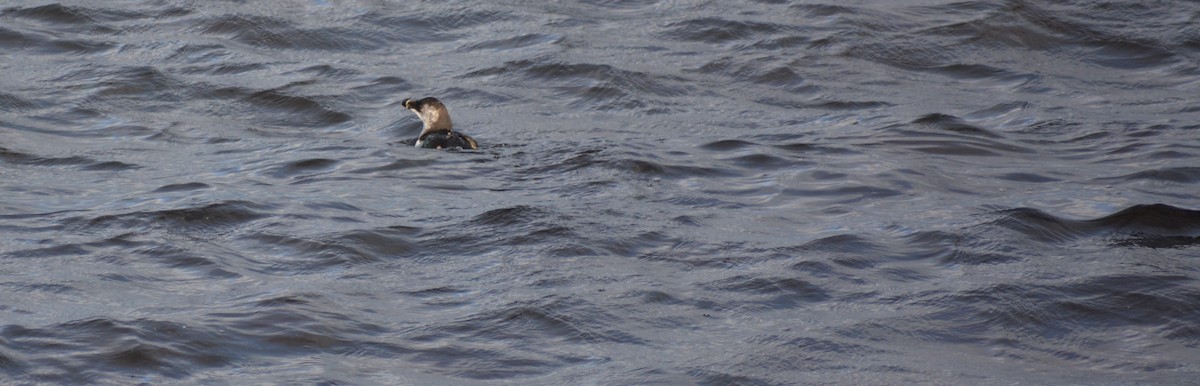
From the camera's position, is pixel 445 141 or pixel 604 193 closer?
pixel 604 193

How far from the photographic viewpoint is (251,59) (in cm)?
1358

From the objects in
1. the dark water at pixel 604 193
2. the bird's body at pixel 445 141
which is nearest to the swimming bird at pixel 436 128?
the bird's body at pixel 445 141

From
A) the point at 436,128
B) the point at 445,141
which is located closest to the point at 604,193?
the point at 445,141

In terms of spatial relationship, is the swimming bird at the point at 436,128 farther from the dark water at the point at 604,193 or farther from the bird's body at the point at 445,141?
the dark water at the point at 604,193

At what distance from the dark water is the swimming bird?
0.12 meters

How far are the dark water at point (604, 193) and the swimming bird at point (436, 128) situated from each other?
0.12 meters

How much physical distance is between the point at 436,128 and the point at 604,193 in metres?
1.91

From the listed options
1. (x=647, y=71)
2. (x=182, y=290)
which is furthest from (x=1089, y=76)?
(x=182, y=290)

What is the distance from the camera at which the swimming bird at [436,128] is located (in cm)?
1076

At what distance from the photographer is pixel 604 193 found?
9484mm

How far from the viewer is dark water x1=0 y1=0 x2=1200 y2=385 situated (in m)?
6.80

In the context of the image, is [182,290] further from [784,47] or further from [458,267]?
[784,47]

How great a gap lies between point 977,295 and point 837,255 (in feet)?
2.91

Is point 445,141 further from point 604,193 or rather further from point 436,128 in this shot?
point 604,193
